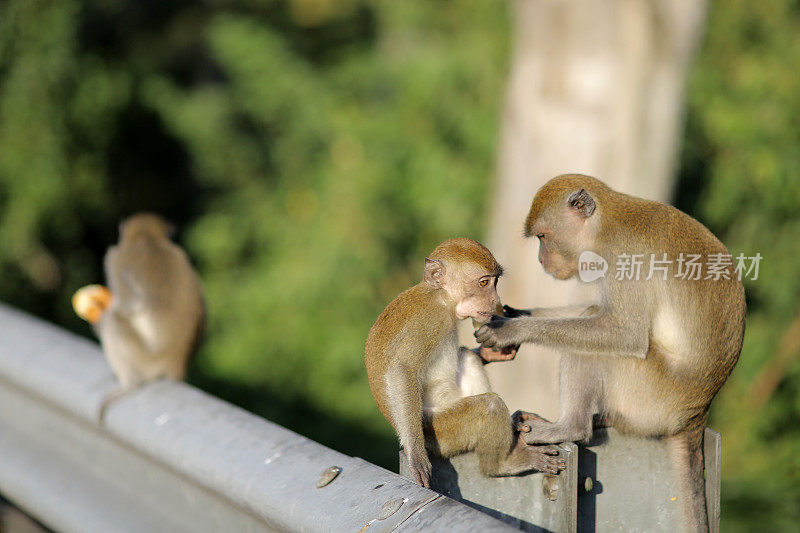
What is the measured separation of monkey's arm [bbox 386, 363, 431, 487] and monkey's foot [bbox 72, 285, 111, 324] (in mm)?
2387

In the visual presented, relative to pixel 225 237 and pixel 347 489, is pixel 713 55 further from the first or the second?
pixel 347 489

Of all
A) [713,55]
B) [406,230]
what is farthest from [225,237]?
[713,55]

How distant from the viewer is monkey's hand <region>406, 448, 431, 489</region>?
2.05 meters

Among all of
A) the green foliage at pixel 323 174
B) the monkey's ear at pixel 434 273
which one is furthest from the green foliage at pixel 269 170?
the monkey's ear at pixel 434 273

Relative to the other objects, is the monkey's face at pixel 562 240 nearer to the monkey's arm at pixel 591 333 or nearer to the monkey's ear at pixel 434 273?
the monkey's arm at pixel 591 333

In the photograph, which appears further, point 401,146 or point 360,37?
point 360,37

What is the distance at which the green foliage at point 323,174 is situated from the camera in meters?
7.03

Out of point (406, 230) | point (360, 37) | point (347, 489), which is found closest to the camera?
point (347, 489)

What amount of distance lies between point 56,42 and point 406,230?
4.15m

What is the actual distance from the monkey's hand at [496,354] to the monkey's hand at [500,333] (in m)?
0.02

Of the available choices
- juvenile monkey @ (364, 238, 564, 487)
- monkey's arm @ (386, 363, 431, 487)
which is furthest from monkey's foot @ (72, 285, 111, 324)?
monkey's arm @ (386, 363, 431, 487)

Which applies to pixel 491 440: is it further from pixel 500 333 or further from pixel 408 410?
pixel 500 333

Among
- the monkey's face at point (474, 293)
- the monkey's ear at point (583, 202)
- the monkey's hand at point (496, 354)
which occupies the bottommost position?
the monkey's hand at point (496, 354)

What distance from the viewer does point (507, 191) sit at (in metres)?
6.29
